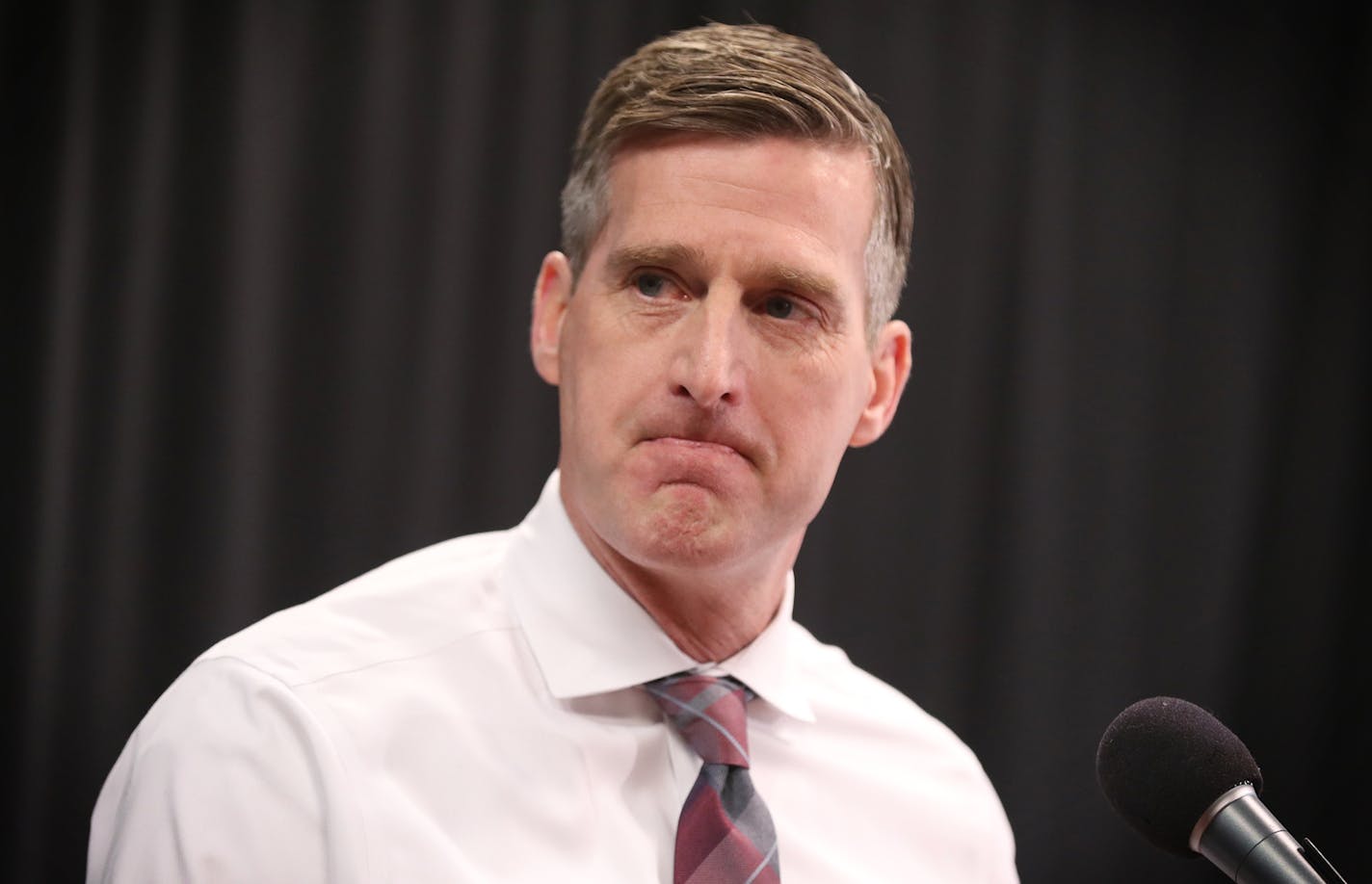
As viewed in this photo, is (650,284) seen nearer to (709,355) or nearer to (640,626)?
A: (709,355)

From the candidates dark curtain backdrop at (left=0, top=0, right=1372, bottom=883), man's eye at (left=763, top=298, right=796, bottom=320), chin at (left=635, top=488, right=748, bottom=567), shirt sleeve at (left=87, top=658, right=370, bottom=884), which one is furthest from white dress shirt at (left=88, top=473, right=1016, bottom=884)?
dark curtain backdrop at (left=0, top=0, right=1372, bottom=883)

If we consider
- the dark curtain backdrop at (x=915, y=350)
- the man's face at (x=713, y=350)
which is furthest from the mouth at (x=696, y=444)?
the dark curtain backdrop at (x=915, y=350)

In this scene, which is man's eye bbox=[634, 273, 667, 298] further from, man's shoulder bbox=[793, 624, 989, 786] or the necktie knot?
man's shoulder bbox=[793, 624, 989, 786]

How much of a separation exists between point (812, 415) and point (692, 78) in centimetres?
46

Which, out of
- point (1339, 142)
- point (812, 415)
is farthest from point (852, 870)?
point (1339, 142)

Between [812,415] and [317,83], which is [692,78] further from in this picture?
[317,83]

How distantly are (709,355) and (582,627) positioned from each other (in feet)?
1.21

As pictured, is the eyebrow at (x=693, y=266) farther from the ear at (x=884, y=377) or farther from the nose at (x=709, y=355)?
the ear at (x=884, y=377)

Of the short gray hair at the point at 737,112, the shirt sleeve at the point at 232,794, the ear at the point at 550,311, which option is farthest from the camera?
the ear at the point at 550,311

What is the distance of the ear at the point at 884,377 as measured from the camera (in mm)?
1842

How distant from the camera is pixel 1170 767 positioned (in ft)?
3.65

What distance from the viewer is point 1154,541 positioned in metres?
3.11

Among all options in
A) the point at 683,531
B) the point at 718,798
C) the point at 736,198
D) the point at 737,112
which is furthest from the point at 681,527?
the point at 737,112

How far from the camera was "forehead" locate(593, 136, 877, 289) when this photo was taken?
1.56 meters
